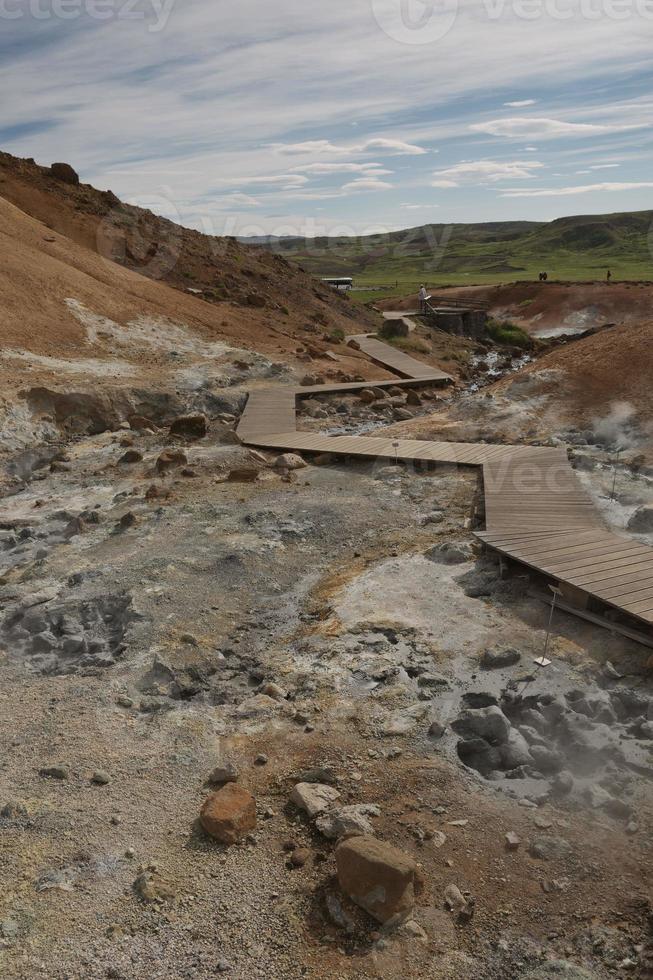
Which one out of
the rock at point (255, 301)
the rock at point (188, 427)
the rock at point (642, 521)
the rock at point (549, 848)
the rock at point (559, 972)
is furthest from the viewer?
the rock at point (255, 301)

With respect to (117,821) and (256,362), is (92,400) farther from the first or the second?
(117,821)

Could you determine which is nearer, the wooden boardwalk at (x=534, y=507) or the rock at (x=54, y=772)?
the rock at (x=54, y=772)

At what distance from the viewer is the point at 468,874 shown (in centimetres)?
520

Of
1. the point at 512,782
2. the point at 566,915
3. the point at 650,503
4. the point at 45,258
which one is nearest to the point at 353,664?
the point at 512,782

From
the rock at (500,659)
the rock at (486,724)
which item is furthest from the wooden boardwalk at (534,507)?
the rock at (486,724)

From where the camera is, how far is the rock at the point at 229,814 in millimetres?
5465

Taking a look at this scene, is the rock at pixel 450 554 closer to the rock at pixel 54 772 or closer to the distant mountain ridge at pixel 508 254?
the rock at pixel 54 772

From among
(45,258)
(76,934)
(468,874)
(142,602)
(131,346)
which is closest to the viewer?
(76,934)

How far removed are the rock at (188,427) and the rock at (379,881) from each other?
41.6 feet

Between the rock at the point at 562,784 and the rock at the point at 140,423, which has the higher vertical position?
the rock at the point at 140,423

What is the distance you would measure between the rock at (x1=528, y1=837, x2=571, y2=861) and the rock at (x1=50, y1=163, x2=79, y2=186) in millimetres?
33150

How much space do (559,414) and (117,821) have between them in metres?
14.2

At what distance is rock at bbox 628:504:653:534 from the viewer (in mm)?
10578

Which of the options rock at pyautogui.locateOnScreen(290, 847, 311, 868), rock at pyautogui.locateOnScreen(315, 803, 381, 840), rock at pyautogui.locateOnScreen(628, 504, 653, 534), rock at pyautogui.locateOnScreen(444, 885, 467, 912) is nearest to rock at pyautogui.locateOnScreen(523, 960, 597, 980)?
rock at pyautogui.locateOnScreen(444, 885, 467, 912)
